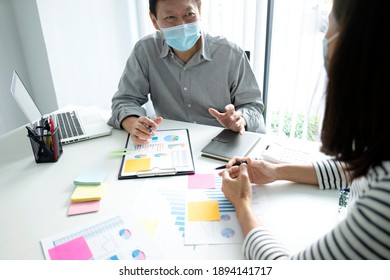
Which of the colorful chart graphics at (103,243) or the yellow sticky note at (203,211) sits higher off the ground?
the colorful chart graphics at (103,243)

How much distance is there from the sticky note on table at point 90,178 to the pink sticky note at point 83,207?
8 centimetres

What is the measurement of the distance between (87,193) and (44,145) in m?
0.31

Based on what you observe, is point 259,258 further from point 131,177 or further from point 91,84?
point 91,84

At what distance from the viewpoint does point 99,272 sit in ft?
2.22

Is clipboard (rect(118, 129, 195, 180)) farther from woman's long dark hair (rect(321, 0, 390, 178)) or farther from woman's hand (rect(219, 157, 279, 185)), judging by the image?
woman's long dark hair (rect(321, 0, 390, 178))

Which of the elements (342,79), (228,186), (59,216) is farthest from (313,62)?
(59,216)

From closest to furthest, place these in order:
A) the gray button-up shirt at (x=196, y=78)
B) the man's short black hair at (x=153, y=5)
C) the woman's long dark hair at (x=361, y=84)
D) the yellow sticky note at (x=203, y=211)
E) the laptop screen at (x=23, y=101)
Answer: the woman's long dark hair at (x=361, y=84)
the yellow sticky note at (x=203, y=211)
the laptop screen at (x=23, y=101)
the man's short black hair at (x=153, y=5)
the gray button-up shirt at (x=196, y=78)

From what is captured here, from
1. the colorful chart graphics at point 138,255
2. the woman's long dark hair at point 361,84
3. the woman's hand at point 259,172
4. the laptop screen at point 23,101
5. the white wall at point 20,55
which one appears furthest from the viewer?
the white wall at point 20,55

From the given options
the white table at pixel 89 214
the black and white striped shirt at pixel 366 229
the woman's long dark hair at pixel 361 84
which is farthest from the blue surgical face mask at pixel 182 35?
the black and white striped shirt at pixel 366 229

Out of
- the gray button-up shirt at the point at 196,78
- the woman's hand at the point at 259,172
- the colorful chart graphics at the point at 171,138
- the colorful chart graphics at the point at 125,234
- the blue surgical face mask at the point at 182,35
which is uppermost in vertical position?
the blue surgical face mask at the point at 182,35

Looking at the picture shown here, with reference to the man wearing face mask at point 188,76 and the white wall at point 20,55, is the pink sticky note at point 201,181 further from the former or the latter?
the white wall at point 20,55

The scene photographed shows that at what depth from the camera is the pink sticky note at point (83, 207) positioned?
33.4 inches

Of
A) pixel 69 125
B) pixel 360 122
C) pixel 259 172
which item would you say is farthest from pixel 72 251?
pixel 69 125

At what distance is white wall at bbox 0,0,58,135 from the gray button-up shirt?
107 centimetres
